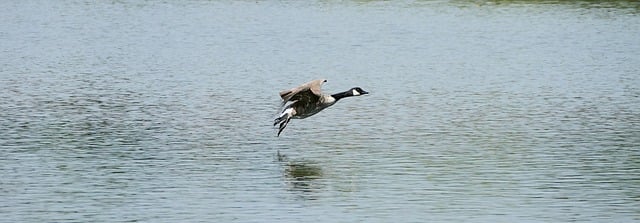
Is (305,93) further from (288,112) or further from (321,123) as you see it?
(321,123)

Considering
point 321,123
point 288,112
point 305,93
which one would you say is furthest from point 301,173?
point 321,123

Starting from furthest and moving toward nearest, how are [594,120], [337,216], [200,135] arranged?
[594,120] → [200,135] → [337,216]

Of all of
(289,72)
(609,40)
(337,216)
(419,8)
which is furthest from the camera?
(419,8)

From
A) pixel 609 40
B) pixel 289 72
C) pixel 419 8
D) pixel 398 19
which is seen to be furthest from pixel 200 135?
pixel 419 8

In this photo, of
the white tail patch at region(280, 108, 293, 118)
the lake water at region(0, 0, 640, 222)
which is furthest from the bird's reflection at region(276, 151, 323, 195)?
the white tail patch at region(280, 108, 293, 118)

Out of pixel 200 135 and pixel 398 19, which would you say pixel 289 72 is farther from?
pixel 398 19

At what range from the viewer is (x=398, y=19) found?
5572 cm

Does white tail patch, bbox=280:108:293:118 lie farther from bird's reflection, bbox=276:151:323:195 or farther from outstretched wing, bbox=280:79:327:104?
bird's reflection, bbox=276:151:323:195

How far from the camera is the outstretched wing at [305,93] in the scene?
23.4m

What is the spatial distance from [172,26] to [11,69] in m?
14.8

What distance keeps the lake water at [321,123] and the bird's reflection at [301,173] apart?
0.19ft

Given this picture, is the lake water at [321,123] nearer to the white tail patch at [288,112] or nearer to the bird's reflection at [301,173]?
the bird's reflection at [301,173]

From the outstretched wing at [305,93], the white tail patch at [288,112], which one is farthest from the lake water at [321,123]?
the outstretched wing at [305,93]

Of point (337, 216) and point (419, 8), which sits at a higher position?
point (337, 216)
